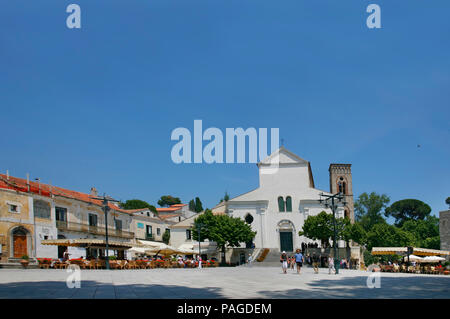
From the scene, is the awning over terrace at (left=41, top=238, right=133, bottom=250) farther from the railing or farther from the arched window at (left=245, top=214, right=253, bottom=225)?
the arched window at (left=245, top=214, right=253, bottom=225)

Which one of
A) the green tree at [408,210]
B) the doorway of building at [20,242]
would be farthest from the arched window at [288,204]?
the green tree at [408,210]

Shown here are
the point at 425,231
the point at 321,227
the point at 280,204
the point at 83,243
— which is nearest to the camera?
the point at 83,243

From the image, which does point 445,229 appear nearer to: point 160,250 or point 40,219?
point 160,250

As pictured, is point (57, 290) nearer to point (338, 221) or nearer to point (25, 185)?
point (25, 185)

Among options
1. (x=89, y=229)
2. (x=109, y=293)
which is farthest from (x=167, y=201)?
(x=109, y=293)

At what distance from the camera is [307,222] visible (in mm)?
48000

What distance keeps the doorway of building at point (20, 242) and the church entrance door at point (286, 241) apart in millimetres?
30021

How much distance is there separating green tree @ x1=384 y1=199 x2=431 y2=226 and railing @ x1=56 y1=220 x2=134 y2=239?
8338 cm

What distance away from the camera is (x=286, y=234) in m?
54.2

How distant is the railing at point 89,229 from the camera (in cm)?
3983

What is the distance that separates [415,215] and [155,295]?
115355 mm

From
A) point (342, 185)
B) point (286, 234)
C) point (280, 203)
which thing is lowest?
point (286, 234)
